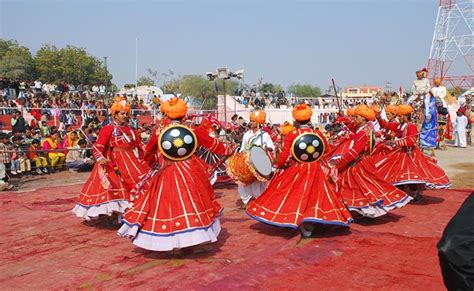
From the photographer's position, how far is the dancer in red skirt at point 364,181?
652 centimetres

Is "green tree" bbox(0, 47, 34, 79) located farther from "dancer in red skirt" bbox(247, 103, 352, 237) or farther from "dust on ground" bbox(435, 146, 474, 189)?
"dancer in red skirt" bbox(247, 103, 352, 237)

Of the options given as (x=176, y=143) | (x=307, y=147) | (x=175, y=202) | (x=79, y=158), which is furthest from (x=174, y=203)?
(x=79, y=158)

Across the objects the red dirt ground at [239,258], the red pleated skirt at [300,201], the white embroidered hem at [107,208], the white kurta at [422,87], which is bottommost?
the red dirt ground at [239,258]

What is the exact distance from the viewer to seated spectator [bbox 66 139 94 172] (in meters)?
13.2

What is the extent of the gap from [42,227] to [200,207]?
121 inches

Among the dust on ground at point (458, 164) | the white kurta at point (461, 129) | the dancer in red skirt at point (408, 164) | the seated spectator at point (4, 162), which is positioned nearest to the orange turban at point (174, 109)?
the dancer in red skirt at point (408, 164)

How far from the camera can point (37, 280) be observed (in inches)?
188

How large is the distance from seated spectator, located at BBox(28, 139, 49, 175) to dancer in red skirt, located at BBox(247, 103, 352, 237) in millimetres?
8181

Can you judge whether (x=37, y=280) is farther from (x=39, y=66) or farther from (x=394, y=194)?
(x=39, y=66)

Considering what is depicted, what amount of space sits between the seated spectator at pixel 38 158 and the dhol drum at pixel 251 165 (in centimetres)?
697

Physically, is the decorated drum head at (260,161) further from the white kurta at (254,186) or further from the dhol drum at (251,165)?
the white kurta at (254,186)

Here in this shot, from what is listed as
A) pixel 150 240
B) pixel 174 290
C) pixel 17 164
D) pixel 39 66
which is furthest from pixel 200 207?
pixel 39 66

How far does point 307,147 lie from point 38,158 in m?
8.73

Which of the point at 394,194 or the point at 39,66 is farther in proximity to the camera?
the point at 39,66
